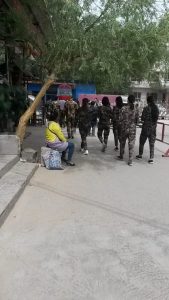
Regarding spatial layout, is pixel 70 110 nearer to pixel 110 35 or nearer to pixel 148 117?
pixel 148 117

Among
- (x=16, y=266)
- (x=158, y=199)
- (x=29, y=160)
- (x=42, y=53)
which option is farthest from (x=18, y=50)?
(x=16, y=266)

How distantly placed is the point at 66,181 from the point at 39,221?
9.94 feet

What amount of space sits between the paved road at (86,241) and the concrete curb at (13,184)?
123mm

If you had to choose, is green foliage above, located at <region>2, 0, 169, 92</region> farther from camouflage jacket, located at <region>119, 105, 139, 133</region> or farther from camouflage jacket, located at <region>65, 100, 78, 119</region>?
camouflage jacket, located at <region>65, 100, 78, 119</region>

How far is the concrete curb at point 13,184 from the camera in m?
6.62

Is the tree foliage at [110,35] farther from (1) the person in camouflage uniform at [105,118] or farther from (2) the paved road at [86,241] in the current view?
(1) the person in camouflage uniform at [105,118]

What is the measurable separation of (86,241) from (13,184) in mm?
2818

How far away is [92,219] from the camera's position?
6758mm

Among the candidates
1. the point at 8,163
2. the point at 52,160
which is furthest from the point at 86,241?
the point at 52,160

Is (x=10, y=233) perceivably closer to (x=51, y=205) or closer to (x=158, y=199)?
(x=51, y=205)

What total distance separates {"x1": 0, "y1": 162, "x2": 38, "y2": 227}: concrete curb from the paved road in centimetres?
12

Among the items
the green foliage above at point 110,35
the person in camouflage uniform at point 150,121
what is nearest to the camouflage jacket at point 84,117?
the person in camouflage uniform at point 150,121

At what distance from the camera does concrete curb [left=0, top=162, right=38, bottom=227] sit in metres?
6.62

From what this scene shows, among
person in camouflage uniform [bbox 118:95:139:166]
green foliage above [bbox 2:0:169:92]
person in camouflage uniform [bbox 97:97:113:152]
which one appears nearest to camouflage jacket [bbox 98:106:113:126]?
person in camouflage uniform [bbox 97:97:113:152]
